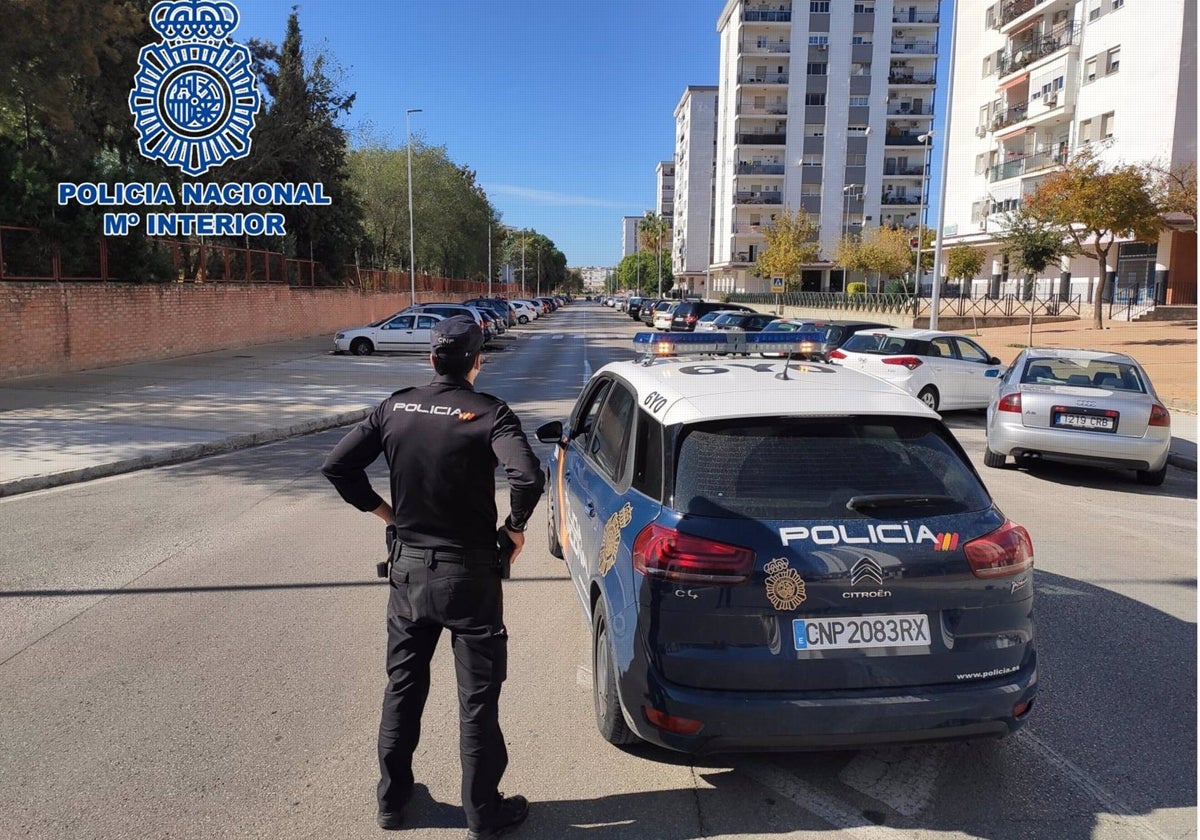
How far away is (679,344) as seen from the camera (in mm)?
5449

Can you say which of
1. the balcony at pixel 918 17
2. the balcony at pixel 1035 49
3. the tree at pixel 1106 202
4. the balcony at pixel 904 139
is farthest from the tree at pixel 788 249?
the tree at pixel 1106 202

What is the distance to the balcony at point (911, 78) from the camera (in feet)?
254

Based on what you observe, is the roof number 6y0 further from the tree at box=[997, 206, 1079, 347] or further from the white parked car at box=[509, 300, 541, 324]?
the white parked car at box=[509, 300, 541, 324]

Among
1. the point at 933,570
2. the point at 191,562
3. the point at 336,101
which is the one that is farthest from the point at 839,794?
the point at 336,101

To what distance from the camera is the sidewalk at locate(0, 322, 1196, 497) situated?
9.82m

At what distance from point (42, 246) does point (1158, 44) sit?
42.4 metres

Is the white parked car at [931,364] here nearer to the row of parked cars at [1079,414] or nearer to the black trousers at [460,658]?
the row of parked cars at [1079,414]

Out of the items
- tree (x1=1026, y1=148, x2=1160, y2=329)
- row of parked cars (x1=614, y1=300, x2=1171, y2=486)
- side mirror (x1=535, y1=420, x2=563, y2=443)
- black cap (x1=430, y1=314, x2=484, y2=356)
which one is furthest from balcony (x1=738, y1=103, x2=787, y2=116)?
black cap (x1=430, y1=314, x2=484, y2=356)

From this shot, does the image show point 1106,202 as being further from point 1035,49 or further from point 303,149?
point 303,149

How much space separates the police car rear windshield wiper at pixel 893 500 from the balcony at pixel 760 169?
79.9 meters

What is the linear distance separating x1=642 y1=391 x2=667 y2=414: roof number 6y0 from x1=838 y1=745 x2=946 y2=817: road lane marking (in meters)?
1.66

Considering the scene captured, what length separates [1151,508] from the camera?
8.59 m

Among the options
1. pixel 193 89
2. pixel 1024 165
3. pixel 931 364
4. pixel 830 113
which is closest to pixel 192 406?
pixel 931 364

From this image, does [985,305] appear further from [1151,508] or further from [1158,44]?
[1151,508]
